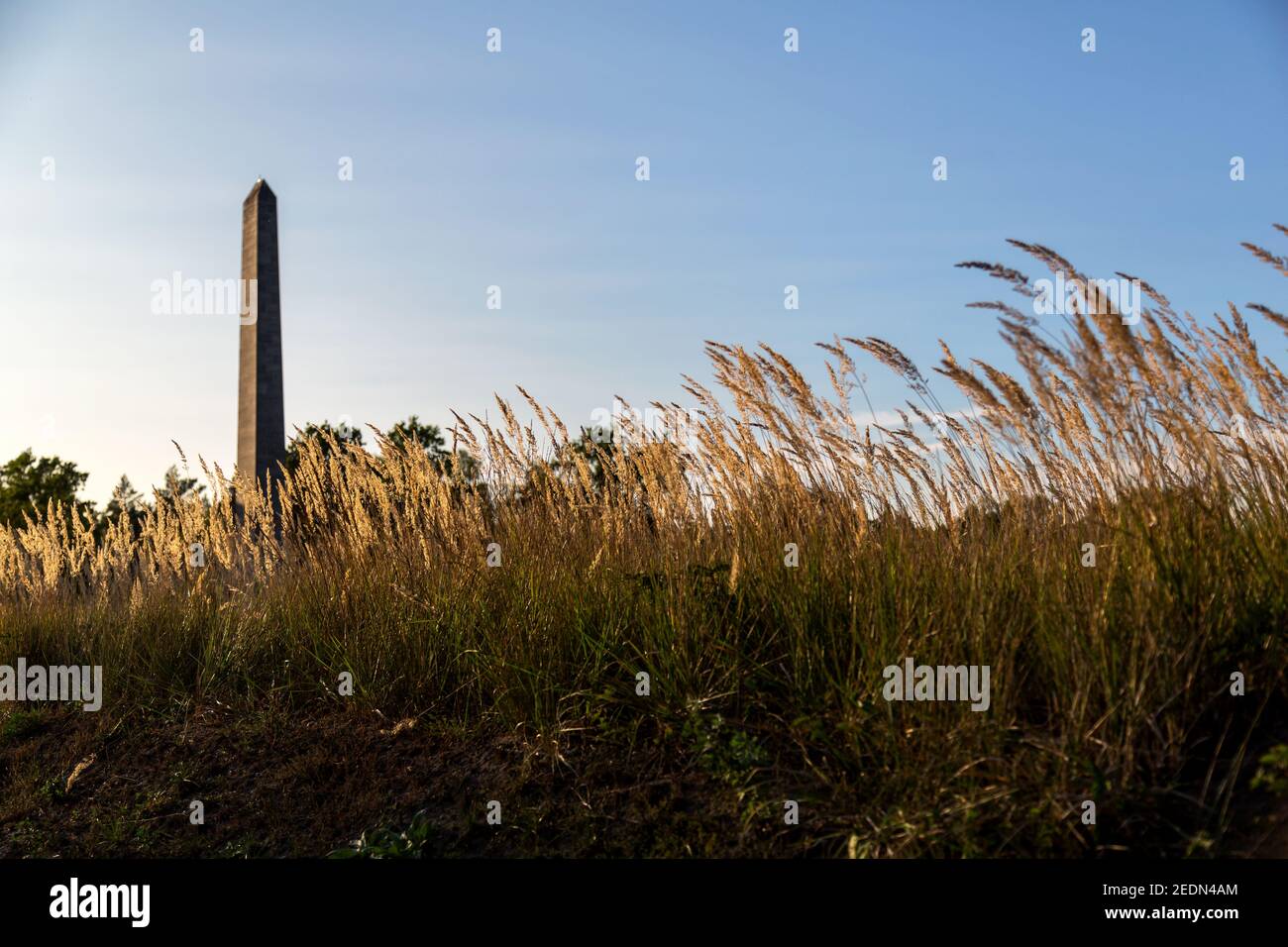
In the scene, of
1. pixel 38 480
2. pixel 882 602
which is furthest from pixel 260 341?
pixel 882 602

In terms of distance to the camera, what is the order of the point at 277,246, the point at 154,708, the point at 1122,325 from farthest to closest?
the point at 277,246, the point at 154,708, the point at 1122,325

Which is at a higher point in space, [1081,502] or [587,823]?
[1081,502]

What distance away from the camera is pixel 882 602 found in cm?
382

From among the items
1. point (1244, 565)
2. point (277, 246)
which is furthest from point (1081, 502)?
point (277, 246)

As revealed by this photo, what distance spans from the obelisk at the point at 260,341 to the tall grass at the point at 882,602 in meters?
13.5

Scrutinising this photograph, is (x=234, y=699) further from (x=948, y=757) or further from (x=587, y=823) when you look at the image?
(x=948, y=757)

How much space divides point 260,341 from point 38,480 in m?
14.4

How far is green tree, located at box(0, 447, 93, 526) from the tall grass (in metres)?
25.9

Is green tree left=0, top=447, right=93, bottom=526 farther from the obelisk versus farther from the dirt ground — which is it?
the dirt ground

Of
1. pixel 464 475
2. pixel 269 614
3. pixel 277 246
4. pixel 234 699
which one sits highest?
pixel 277 246

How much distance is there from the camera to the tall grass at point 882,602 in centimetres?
327
